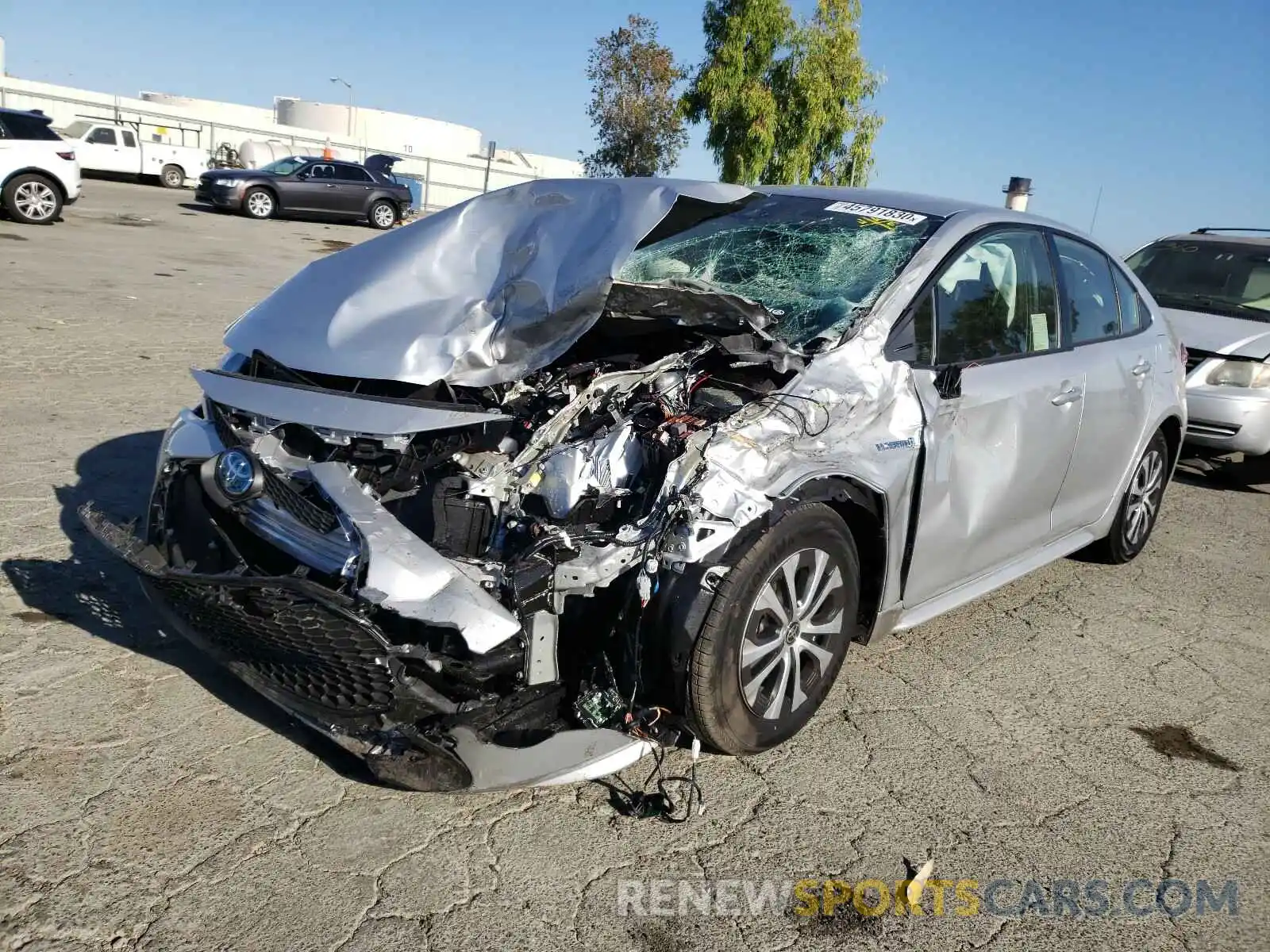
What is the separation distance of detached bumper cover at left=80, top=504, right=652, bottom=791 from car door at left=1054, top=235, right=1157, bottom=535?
2638 millimetres

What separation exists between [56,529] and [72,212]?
16.7m

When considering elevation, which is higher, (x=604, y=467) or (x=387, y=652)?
(x=604, y=467)

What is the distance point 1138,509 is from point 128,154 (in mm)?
28702

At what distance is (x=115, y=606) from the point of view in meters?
3.89

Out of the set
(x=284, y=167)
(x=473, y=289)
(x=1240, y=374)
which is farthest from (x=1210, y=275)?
(x=284, y=167)

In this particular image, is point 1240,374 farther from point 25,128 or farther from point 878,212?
point 25,128

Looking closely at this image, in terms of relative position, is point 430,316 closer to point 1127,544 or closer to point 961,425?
point 961,425

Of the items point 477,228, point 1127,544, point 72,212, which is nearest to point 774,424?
point 477,228

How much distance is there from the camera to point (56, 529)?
177 inches

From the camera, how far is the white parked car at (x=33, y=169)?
15.1 m

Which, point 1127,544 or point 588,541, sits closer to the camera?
point 588,541

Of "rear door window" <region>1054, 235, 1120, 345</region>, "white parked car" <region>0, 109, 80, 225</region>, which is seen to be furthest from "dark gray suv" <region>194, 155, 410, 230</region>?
"rear door window" <region>1054, 235, 1120, 345</region>

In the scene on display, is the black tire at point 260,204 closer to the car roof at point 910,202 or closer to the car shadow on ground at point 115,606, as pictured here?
the car shadow on ground at point 115,606

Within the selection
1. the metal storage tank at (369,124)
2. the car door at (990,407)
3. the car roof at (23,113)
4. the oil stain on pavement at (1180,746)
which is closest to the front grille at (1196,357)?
the car door at (990,407)
